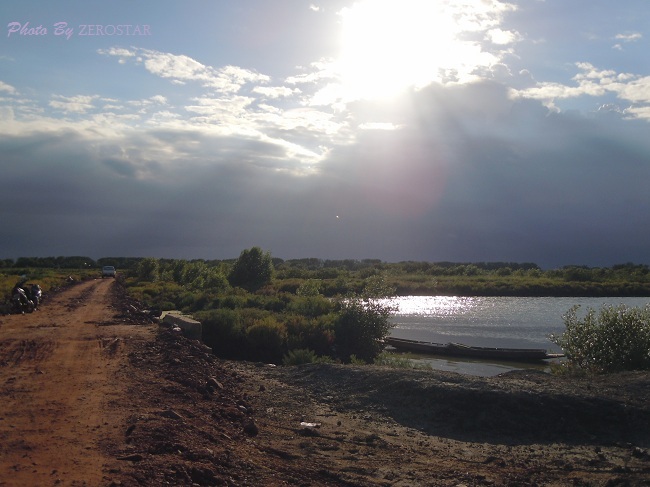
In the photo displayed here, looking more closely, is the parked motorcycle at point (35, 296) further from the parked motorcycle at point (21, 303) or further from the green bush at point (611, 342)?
the green bush at point (611, 342)

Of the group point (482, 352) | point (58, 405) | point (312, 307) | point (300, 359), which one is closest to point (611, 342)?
point (300, 359)

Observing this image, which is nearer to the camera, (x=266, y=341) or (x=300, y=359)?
(x=300, y=359)

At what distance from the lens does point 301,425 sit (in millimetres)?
9945

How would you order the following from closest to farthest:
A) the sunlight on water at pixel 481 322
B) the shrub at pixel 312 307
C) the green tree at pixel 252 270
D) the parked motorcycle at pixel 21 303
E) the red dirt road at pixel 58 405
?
the red dirt road at pixel 58 405, the parked motorcycle at pixel 21 303, the shrub at pixel 312 307, the sunlight on water at pixel 481 322, the green tree at pixel 252 270

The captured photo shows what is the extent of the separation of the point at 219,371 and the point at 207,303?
18404 mm

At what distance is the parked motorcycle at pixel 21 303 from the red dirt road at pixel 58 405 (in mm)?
9370

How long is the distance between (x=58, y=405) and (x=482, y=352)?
2418 cm

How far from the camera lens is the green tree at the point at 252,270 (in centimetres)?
6269

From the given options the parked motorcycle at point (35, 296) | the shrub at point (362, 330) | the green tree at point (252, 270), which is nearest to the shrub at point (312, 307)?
the shrub at point (362, 330)

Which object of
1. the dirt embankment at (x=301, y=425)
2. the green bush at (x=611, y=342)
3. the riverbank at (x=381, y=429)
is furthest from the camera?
the green bush at (x=611, y=342)

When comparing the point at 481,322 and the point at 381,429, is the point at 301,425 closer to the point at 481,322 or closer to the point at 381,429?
the point at 381,429

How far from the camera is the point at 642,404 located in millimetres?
10148

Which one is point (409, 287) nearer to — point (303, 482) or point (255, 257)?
point (255, 257)

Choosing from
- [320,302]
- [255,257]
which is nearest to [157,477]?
[320,302]
